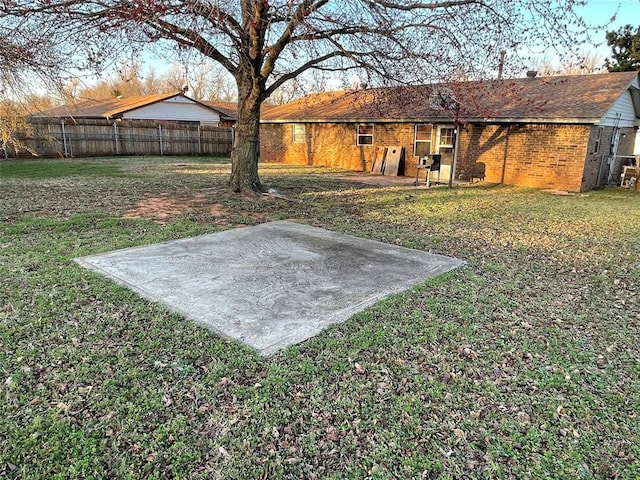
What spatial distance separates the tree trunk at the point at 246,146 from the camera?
390 inches

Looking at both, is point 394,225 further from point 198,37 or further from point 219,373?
point 219,373

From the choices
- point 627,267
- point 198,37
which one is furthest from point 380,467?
point 198,37

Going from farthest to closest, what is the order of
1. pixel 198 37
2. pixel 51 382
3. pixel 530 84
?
pixel 530 84, pixel 198 37, pixel 51 382

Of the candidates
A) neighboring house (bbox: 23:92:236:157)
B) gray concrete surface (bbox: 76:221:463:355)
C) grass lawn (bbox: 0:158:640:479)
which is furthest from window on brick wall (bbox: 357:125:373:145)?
grass lawn (bbox: 0:158:640:479)

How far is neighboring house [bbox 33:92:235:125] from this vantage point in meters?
25.2

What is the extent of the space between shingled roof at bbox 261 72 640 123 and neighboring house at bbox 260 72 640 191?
27 millimetres

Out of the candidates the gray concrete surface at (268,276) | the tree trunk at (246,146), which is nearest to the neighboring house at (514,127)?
the tree trunk at (246,146)

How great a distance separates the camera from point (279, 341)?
3.39 metres

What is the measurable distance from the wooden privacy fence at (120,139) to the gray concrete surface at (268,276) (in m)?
16.3

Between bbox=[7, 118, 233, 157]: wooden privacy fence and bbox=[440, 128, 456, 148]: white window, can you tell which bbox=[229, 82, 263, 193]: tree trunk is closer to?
bbox=[440, 128, 456, 148]: white window

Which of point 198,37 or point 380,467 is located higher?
point 198,37

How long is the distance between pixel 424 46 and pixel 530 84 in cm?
825

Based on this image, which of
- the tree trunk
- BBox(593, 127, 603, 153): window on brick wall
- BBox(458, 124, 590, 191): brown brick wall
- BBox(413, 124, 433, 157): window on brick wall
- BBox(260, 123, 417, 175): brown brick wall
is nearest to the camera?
the tree trunk

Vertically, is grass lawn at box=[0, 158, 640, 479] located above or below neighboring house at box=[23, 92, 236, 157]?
below
